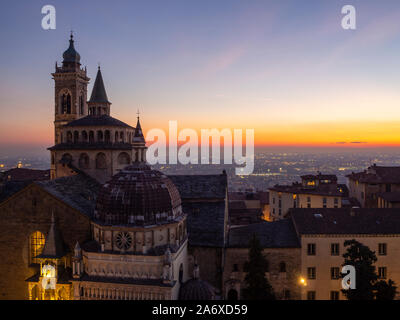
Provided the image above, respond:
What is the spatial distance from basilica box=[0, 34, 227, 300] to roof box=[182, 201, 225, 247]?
0.11m

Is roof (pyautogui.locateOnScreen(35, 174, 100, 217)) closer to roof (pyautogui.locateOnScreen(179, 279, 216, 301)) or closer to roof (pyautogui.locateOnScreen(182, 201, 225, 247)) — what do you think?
roof (pyautogui.locateOnScreen(182, 201, 225, 247))

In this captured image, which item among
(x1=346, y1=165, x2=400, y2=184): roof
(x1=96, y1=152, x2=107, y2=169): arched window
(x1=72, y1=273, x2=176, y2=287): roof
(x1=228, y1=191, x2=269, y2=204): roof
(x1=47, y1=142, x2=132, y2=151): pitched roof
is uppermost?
(x1=47, y1=142, x2=132, y2=151): pitched roof

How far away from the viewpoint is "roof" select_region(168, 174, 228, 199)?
3891 cm

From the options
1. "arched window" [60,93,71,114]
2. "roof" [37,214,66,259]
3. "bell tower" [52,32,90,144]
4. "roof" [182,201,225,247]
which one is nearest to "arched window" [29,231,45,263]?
"roof" [37,214,66,259]

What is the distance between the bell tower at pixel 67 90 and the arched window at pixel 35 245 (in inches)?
1353

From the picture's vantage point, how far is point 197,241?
113 ft

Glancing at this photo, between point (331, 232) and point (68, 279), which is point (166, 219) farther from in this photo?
point (331, 232)

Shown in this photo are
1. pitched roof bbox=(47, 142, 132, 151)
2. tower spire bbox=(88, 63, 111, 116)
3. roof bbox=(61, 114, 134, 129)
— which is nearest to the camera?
pitched roof bbox=(47, 142, 132, 151)

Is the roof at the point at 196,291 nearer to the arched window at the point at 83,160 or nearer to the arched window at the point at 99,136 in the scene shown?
the arched window at the point at 83,160

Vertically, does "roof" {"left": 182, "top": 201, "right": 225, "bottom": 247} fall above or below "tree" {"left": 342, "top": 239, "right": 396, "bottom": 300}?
above

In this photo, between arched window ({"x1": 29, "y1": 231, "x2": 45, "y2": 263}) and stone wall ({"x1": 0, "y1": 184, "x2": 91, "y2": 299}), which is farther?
arched window ({"x1": 29, "y1": 231, "x2": 45, "y2": 263})

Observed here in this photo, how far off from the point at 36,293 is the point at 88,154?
18326 mm

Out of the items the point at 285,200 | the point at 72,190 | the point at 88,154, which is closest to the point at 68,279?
the point at 72,190

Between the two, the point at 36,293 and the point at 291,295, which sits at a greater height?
the point at 36,293
